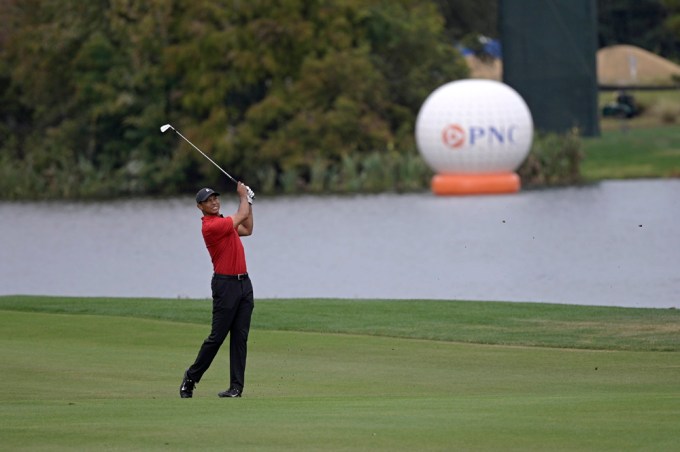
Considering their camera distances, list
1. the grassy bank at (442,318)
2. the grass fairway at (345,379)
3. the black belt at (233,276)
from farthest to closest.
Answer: the grassy bank at (442,318), the black belt at (233,276), the grass fairway at (345,379)

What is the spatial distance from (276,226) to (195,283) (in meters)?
10.2

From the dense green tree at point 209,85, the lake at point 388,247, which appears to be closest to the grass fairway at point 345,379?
the lake at point 388,247

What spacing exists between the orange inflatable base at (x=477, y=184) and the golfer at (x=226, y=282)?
33423 mm

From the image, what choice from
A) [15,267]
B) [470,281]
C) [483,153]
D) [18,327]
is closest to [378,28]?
[483,153]

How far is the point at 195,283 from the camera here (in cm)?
3130

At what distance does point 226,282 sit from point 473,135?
33.0 meters

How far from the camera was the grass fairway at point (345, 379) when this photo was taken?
10.8 meters

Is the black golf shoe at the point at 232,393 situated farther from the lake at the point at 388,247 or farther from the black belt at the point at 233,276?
the lake at the point at 388,247

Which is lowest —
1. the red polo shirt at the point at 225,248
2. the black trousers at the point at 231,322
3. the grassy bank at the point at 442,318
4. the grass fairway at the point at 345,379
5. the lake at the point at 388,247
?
the lake at the point at 388,247

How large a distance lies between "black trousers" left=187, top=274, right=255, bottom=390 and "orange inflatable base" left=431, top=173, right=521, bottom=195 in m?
33.4

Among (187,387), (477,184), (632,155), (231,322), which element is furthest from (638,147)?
(187,387)

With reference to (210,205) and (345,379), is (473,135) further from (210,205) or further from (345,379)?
(210,205)

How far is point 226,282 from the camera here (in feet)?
45.6

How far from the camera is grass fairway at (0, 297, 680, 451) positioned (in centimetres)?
1080
